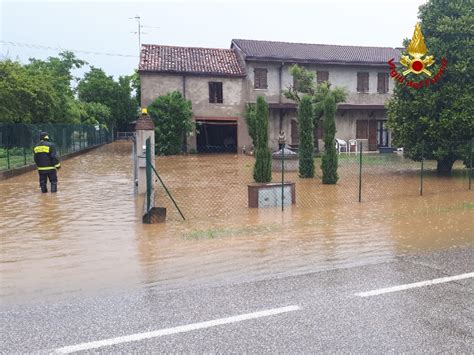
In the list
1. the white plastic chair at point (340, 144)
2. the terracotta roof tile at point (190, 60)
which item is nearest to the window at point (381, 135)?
the white plastic chair at point (340, 144)

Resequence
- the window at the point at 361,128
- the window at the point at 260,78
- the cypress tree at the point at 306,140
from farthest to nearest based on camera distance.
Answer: the window at the point at 361,128
the window at the point at 260,78
the cypress tree at the point at 306,140

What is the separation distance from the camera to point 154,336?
4230 millimetres

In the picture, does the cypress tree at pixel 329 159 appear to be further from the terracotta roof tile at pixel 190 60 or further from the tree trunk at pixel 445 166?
the terracotta roof tile at pixel 190 60

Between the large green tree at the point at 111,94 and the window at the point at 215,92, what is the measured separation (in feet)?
136

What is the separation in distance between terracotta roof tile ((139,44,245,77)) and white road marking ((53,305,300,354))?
2769cm

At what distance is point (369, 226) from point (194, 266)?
14.3ft

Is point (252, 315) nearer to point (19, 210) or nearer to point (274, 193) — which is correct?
point (274, 193)

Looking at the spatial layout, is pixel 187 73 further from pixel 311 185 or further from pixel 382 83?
pixel 311 185

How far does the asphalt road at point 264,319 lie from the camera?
4.08m

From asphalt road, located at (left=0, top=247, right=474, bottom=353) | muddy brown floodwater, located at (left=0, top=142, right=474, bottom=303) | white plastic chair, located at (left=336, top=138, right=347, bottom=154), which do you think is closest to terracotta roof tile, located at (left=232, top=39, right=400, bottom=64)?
white plastic chair, located at (left=336, top=138, right=347, bottom=154)

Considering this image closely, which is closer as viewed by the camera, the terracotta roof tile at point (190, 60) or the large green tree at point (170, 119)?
the large green tree at point (170, 119)

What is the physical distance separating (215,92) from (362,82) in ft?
35.9

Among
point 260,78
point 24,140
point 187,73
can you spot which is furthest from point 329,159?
point 260,78

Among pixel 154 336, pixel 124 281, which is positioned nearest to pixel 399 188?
pixel 124 281
